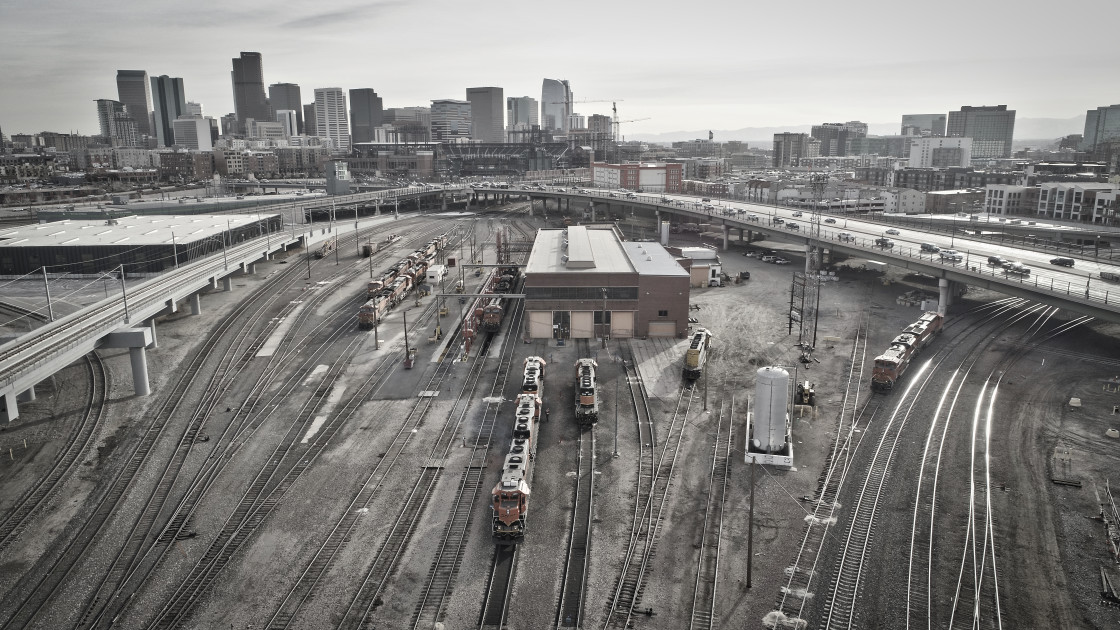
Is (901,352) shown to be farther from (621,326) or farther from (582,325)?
(582,325)

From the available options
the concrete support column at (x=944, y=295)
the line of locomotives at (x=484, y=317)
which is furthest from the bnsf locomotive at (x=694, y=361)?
the concrete support column at (x=944, y=295)

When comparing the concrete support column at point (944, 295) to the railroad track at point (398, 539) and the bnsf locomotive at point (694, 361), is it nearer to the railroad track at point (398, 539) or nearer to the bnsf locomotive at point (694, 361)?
the bnsf locomotive at point (694, 361)

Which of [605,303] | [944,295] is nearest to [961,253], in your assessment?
[944,295]

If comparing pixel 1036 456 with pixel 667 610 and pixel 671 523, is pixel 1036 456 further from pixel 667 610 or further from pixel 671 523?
pixel 667 610

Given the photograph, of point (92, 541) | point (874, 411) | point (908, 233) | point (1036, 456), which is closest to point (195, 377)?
point (92, 541)

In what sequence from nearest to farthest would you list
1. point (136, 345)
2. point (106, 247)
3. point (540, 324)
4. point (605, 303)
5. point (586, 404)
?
point (586, 404) → point (136, 345) → point (605, 303) → point (540, 324) → point (106, 247)
